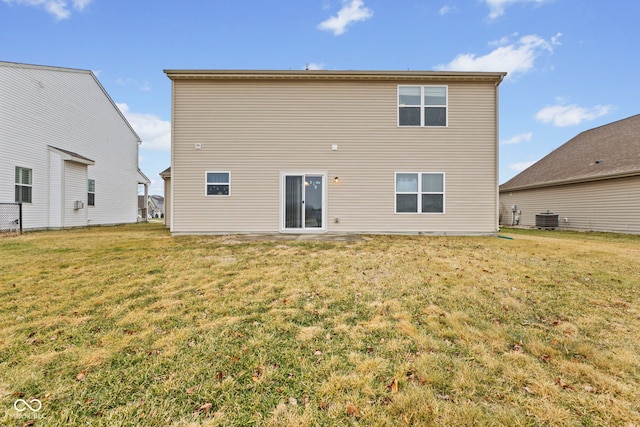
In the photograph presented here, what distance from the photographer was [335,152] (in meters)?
9.80

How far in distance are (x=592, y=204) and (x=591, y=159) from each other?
9.45 ft

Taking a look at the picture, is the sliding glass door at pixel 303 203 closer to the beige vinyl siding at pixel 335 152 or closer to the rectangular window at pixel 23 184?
the beige vinyl siding at pixel 335 152

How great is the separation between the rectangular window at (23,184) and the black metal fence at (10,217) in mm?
613

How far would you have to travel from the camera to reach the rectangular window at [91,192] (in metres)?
14.8

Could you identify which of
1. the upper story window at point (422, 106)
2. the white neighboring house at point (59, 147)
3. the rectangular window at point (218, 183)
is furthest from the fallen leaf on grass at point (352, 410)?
the white neighboring house at point (59, 147)

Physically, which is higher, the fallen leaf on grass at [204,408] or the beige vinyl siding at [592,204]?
the beige vinyl siding at [592,204]

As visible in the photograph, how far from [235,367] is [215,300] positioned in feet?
4.97

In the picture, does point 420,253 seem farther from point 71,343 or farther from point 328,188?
point 71,343

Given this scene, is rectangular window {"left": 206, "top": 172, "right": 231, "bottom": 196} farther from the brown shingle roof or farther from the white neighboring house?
the brown shingle roof

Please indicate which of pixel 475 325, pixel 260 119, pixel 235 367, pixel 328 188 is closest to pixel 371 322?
pixel 475 325

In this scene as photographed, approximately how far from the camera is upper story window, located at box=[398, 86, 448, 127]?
978 cm

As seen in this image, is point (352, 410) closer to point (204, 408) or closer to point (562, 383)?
point (204, 408)

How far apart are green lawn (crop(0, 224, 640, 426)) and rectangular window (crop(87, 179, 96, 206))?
1198cm

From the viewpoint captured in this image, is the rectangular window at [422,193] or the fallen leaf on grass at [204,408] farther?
the rectangular window at [422,193]
